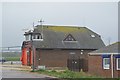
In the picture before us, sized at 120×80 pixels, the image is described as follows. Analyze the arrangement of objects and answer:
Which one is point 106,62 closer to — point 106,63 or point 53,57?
point 106,63

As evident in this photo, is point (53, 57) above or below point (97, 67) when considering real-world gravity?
above

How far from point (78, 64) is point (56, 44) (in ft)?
16.7

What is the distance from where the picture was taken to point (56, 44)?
56.1 m

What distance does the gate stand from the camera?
5329cm

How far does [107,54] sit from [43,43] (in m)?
18.4

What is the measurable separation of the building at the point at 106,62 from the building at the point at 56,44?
Result: 1281 cm

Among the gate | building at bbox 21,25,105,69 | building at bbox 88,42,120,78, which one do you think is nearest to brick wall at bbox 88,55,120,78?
building at bbox 88,42,120,78

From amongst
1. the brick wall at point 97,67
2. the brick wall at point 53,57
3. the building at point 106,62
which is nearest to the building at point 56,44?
the brick wall at point 53,57

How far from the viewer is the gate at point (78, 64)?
53294 mm

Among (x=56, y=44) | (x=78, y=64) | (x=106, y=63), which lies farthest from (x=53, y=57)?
(x=106, y=63)

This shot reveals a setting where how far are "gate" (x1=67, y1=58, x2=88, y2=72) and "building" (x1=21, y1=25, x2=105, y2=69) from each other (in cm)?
57

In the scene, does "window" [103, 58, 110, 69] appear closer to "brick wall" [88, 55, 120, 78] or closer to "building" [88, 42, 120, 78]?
"building" [88, 42, 120, 78]

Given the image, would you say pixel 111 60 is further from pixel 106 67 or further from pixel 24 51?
pixel 24 51

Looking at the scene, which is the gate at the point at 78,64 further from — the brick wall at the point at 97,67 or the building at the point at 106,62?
the building at the point at 106,62
